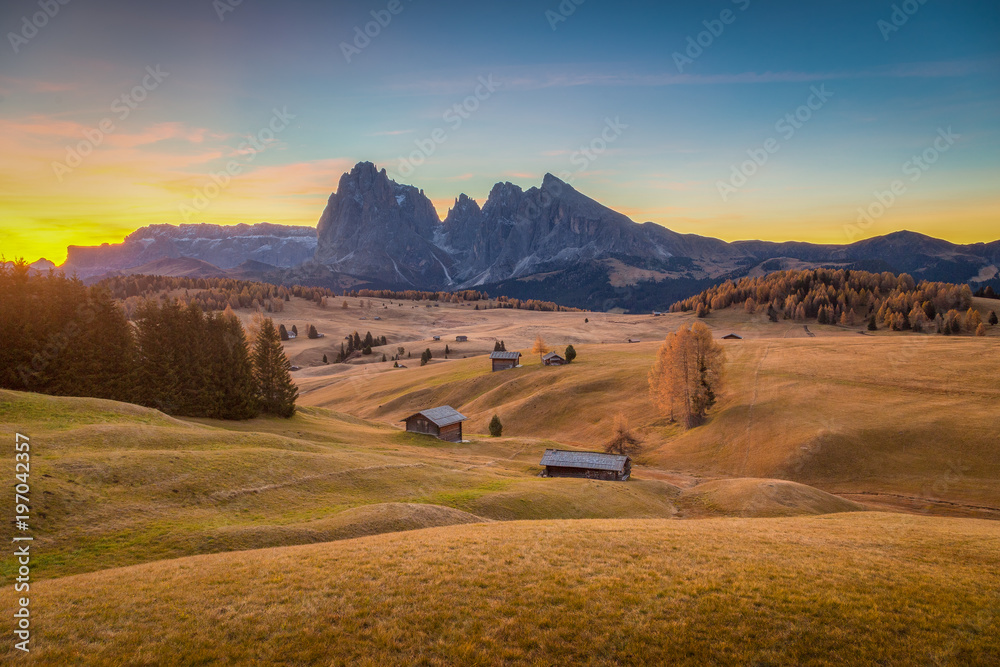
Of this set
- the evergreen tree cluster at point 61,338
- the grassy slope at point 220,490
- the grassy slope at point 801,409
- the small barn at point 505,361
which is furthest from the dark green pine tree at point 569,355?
the evergreen tree cluster at point 61,338

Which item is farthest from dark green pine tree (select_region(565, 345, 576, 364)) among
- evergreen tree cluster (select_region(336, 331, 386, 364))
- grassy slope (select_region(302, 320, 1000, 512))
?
evergreen tree cluster (select_region(336, 331, 386, 364))

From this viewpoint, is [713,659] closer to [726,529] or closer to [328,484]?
[726,529]

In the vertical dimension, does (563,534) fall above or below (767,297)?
below

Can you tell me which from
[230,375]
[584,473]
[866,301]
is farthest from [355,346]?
[866,301]

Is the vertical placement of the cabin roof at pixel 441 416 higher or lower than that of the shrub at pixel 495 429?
higher

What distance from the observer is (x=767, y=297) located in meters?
191

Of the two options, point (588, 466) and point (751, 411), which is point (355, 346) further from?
point (751, 411)

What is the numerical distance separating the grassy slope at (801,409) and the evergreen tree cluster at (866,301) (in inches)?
2069

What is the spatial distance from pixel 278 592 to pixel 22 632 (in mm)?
6199

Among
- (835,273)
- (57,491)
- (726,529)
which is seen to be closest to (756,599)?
(726,529)

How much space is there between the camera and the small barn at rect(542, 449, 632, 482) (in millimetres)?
54625

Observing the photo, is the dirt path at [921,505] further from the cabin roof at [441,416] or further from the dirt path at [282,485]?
the cabin roof at [441,416]

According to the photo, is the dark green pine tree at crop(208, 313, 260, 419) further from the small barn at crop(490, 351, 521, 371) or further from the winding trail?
the winding trail

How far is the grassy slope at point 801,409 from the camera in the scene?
53.5m
